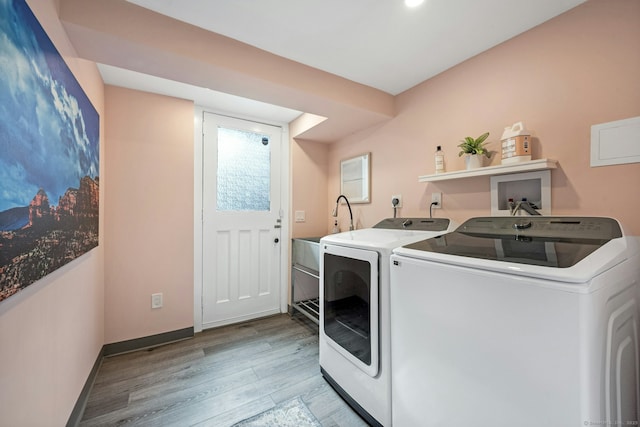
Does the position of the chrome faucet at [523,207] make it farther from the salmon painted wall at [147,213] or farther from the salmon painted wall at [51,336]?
the salmon painted wall at [147,213]

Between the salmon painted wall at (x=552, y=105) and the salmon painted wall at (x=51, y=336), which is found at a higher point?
the salmon painted wall at (x=552, y=105)

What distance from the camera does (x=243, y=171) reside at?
264 centimetres

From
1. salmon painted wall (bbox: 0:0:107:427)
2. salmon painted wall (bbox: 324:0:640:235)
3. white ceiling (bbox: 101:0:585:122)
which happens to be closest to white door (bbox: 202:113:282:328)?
salmon painted wall (bbox: 0:0:107:427)

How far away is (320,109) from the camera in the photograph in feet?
6.61

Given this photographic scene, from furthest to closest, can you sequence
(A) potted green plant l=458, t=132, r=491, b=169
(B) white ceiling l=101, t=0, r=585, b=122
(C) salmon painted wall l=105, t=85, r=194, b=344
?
(C) salmon painted wall l=105, t=85, r=194, b=344 → (A) potted green plant l=458, t=132, r=491, b=169 → (B) white ceiling l=101, t=0, r=585, b=122

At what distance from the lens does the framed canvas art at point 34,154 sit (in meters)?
0.67

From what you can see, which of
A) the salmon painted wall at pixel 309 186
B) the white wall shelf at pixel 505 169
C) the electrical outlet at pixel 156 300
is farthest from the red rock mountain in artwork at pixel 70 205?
the white wall shelf at pixel 505 169

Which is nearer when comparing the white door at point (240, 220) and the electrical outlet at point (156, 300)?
the electrical outlet at point (156, 300)

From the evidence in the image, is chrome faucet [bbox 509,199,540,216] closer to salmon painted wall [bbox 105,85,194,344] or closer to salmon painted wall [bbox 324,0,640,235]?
salmon painted wall [bbox 324,0,640,235]

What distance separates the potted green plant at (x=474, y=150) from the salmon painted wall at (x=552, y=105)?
7 centimetres

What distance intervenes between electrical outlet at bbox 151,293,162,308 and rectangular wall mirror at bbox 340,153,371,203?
1977mm

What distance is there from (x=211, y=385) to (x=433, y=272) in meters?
1.62

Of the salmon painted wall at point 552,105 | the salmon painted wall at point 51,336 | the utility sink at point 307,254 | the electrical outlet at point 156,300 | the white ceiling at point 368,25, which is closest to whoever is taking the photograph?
the salmon painted wall at point 51,336

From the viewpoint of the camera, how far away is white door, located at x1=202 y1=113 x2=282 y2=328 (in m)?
2.45
